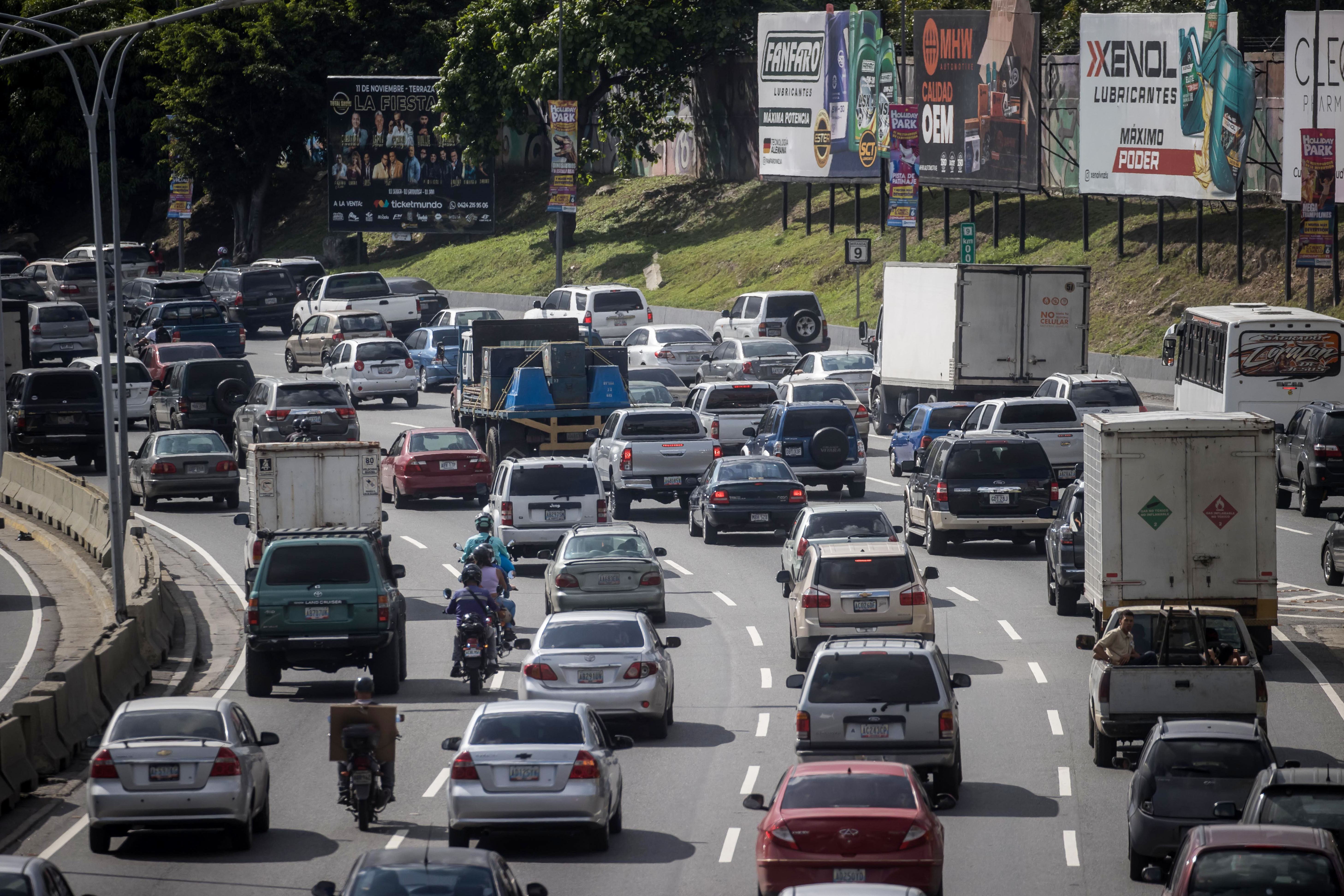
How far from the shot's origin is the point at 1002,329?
41.3 metres

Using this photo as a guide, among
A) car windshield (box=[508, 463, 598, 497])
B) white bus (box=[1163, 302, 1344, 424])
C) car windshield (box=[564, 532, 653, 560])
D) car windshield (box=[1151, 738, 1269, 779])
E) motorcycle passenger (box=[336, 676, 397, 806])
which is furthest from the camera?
white bus (box=[1163, 302, 1344, 424])

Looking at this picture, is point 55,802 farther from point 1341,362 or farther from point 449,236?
point 449,236

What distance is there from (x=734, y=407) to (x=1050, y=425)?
7.56 metres

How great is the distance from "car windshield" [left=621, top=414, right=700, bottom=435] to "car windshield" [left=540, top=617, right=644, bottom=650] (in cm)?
1520

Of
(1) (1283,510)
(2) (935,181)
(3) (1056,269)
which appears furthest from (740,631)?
(2) (935,181)

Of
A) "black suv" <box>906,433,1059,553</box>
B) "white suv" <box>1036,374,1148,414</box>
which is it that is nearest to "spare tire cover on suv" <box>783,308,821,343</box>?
"white suv" <box>1036,374,1148,414</box>

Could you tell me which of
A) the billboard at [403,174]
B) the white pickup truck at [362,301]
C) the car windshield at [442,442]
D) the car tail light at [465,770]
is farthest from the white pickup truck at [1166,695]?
the billboard at [403,174]

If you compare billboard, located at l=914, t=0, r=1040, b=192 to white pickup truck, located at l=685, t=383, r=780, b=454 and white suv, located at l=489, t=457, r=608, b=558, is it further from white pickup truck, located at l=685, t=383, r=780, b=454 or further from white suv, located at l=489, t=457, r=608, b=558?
white suv, located at l=489, t=457, r=608, b=558

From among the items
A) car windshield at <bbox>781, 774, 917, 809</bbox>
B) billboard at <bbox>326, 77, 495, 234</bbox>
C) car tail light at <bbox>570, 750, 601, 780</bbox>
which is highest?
billboard at <bbox>326, 77, 495, 234</bbox>

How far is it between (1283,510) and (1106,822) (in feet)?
65.8

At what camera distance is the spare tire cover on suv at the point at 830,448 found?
35562 millimetres

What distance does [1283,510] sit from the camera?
117ft

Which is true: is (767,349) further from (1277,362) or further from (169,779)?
(169,779)

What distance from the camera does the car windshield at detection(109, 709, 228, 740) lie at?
53.7 ft
